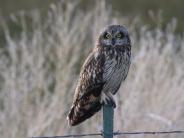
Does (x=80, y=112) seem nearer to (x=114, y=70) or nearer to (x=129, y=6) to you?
(x=114, y=70)


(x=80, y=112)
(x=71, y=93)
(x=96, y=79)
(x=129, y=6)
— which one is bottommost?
(x=71, y=93)

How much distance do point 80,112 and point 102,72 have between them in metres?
0.33

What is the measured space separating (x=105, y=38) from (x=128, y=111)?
1719 millimetres

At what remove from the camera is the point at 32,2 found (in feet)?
53.4

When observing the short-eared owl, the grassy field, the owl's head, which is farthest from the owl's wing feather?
the grassy field

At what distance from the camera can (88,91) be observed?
15.1 ft

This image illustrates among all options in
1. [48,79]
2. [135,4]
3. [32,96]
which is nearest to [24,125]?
[32,96]

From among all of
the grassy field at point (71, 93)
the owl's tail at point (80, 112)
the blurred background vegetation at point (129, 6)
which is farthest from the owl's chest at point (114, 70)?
the blurred background vegetation at point (129, 6)

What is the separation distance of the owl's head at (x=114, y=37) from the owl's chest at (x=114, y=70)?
0.08m

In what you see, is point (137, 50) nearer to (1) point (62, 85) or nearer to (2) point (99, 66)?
(1) point (62, 85)

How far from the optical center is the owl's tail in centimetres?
448

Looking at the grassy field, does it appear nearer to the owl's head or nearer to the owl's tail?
the owl's head

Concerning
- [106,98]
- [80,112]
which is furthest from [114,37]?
[80,112]

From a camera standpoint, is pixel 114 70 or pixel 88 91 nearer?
pixel 88 91
